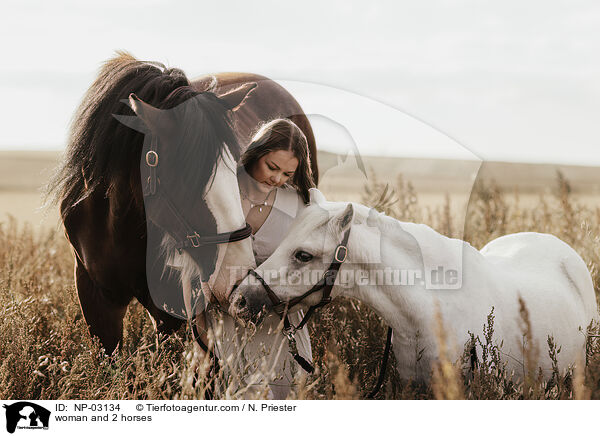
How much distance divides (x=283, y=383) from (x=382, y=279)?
0.68m

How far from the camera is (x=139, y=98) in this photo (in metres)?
2.28

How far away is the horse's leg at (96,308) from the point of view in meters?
2.87

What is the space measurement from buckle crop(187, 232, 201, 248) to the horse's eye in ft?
1.41

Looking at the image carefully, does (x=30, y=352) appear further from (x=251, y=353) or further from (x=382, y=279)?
(x=382, y=279)

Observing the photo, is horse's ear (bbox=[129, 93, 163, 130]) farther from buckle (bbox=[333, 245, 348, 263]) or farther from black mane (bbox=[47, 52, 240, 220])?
buckle (bbox=[333, 245, 348, 263])

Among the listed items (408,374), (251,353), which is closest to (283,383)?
(251,353)

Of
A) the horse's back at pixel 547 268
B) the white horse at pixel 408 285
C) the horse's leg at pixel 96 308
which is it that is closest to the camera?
the white horse at pixel 408 285

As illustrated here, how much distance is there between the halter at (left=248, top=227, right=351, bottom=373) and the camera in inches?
85.2

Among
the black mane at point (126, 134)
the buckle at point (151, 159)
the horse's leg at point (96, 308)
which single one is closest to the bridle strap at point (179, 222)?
the buckle at point (151, 159)

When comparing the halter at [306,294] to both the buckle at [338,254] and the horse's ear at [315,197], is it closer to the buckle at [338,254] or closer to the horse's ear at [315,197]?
the buckle at [338,254]

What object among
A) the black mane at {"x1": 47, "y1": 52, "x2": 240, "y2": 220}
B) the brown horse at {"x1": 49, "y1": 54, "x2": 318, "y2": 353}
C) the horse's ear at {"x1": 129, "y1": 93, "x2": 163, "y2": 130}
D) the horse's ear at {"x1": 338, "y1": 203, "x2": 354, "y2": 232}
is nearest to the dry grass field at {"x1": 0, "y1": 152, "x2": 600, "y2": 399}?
the brown horse at {"x1": 49, "y1": 54, "x2": 318, "y2": 353}
